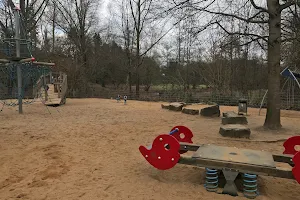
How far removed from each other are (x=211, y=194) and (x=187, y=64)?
2249 centimetres

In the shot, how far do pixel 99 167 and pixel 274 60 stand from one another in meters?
5.34

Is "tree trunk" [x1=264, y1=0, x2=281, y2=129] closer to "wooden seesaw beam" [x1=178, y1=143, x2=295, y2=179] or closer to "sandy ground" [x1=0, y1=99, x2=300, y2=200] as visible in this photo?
"sandy ground" [x1=0, y1=99, x2=300, y2=200]

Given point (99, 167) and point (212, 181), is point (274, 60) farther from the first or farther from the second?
point (99, 167)

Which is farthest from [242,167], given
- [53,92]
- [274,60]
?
[53,92]

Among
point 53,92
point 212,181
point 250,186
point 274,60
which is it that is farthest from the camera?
point 53,92

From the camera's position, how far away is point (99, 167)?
4172mm

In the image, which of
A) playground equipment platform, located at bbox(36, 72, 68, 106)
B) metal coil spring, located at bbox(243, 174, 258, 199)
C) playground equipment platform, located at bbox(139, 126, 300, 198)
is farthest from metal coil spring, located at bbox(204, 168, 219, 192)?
playground equipment platform, located at bbox(36, 72, 68, 106)

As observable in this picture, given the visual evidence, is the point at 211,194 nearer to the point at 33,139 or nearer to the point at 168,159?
the point at 168,159

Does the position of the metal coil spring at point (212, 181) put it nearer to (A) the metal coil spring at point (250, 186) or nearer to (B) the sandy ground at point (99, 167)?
(B) the sandy ground at point (99, 167)

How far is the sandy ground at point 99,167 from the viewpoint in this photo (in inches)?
126

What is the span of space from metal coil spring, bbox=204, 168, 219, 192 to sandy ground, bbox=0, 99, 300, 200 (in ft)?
0.32

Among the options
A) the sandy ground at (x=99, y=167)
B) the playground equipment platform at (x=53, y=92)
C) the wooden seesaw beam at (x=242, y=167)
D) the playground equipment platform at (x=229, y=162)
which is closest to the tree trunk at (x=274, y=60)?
the sandy ground at (x=99, y=167)

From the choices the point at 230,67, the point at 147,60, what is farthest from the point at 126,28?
the point at 230,67

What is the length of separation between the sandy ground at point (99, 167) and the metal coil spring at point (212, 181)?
0.10 metres
